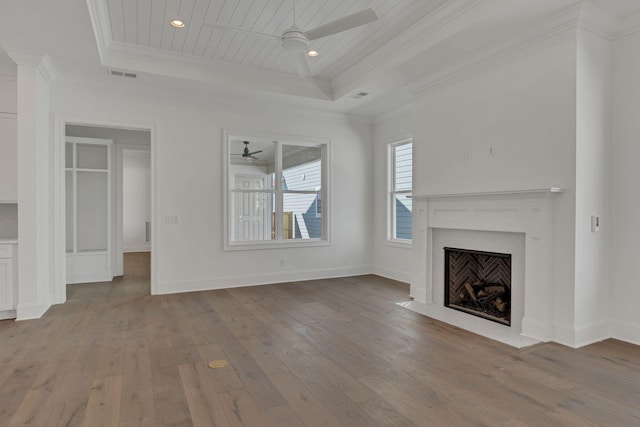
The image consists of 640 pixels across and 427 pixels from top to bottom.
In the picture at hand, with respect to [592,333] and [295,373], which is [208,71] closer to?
[295,373]

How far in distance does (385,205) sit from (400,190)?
41 centimetres

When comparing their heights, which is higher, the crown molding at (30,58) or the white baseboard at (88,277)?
the crown molding at (30,58)

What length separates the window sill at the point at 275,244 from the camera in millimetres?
5576

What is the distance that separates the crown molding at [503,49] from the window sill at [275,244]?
9.05 ft

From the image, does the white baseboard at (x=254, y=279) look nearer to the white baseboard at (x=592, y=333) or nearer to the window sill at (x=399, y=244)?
the window sill at (x=399, y=244)

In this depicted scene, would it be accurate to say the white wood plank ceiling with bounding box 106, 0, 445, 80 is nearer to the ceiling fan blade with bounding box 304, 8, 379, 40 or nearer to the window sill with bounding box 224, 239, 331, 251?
the ceiling fan blade with bounding box 304, 8, 379, 40

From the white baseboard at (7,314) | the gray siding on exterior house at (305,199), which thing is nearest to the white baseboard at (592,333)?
the gray siding on exterior house at (305,199)

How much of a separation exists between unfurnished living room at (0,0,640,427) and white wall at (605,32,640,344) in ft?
0.05

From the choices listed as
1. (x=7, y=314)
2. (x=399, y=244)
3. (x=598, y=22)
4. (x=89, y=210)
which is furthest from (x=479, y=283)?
(x=89, y=210)

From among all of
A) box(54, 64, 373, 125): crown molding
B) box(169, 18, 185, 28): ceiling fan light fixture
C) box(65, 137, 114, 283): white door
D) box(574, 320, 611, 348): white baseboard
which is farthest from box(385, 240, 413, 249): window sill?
box(65, 137, 114, 283): white door

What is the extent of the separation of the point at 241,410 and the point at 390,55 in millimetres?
3813

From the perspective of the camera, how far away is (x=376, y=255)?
21.7 ft

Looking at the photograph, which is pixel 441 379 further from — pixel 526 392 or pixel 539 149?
pixel 539 149

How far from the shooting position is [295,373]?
8.65 feet
